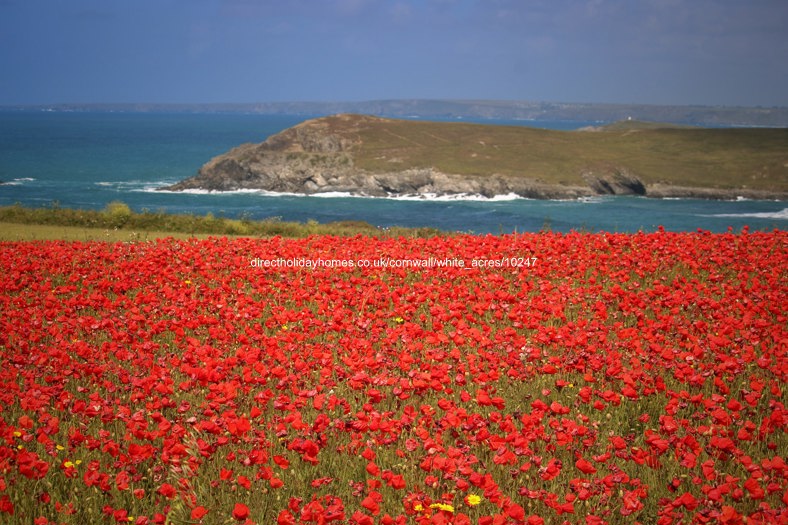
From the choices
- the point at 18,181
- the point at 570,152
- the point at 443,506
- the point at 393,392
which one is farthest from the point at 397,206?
the point at 443,506

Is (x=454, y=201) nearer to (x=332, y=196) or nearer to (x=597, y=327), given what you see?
(x=332, y=196)

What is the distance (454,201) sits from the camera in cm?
9356

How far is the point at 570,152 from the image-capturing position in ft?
399

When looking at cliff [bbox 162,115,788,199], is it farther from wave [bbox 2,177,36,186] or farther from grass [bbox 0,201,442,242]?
grass [bbox 0,201,442,242]

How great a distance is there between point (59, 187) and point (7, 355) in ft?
340

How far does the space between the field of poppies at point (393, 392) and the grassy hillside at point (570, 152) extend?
9204 cm

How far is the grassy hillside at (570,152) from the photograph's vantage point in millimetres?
107062

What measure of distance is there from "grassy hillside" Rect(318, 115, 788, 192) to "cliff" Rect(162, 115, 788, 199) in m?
0.25

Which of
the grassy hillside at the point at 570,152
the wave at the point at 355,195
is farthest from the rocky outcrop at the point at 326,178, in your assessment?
the grassy hillside at the point at 570,152

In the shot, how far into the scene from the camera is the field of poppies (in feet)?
18.8

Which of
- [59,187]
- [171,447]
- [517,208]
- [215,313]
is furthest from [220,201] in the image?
[171,447]

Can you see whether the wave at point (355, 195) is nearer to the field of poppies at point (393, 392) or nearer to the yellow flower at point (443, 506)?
the field of poppies at point (393, 392)

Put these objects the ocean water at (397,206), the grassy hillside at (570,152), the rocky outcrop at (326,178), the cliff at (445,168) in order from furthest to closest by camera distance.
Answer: the grassy hillside at (570,152) → the cliff at (445,168) → the rocky outcrop at (326,178) → the ocean water at (397,206)

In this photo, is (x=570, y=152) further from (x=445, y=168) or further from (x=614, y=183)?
(x=445, y=168)
